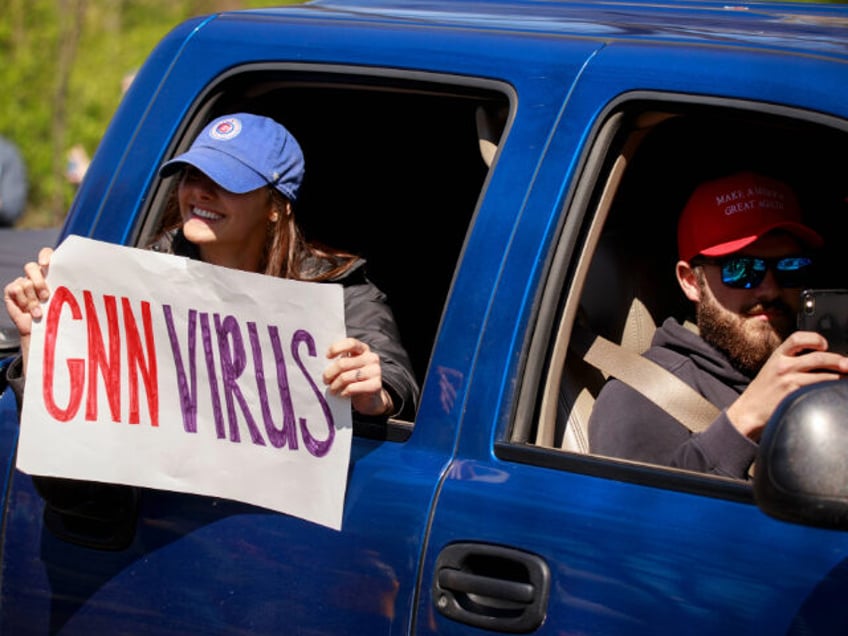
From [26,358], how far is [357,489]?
0.71m

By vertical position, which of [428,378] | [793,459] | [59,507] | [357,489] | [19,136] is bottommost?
[19,136]

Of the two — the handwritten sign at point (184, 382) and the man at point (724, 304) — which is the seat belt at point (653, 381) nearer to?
the man at point (724, 304)

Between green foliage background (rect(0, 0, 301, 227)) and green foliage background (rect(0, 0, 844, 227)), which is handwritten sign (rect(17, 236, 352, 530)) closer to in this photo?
green foliage background (rect(0, 0, 844, 227))

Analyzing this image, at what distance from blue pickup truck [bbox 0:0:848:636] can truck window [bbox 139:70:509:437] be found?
1.51 ft

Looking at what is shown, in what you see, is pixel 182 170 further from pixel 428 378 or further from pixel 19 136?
pixel 19 136

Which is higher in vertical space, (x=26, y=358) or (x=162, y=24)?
(x=26, y=358)

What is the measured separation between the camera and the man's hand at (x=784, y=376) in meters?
2.38

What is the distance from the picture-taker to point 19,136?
43.0ft

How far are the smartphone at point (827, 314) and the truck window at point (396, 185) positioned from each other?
1310mm

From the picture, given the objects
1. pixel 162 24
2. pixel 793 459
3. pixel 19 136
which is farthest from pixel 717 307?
pixel 162 24

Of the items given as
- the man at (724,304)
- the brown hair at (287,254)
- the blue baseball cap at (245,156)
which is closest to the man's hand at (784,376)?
the man at (724,304)

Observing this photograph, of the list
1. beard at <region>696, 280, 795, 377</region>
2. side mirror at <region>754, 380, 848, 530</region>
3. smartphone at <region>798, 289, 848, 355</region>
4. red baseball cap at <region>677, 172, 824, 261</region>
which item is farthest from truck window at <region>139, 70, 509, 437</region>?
side mirror at <region>754, 380, 848, 530</region>

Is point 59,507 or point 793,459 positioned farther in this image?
point 59,507

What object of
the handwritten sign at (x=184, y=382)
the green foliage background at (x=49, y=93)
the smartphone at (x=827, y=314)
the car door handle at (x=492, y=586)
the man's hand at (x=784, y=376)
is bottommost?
the green foliage background at (x=49, y=93)
